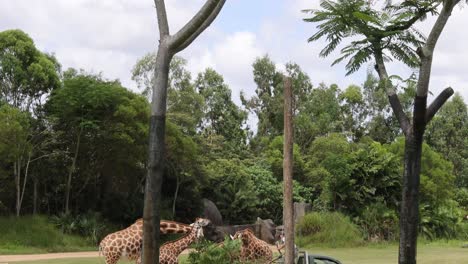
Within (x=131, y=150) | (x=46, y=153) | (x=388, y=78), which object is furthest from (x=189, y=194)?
(x=388, y=78)

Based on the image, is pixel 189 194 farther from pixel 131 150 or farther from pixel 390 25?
pixel 390 25

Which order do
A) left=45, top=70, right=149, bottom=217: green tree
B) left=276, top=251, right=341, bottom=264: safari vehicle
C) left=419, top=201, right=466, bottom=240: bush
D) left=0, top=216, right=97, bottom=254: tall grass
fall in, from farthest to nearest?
1. left=419, top=201, right=466, bottom=240: bush
2. left=45, top=70, right=149, bottom=217: green tree
3. left=0, top=216, right=97, bottom=254: tall grass
4. left=276, top=251, right=341, bottom=264: safari vehicle

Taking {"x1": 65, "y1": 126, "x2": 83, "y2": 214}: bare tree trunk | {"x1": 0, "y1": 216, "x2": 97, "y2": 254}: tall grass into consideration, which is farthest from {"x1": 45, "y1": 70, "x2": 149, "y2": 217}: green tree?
{"x1": 0, "y1": 216, "x2": 97, "y2": 254}: tall grass

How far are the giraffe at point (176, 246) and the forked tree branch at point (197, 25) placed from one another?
608 cm

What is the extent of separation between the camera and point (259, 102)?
156 ft

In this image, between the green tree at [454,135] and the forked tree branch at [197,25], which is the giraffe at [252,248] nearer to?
the forked tree branch at [197,25]

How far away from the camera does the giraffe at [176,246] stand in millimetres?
13578

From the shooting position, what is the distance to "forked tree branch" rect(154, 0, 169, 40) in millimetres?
9059

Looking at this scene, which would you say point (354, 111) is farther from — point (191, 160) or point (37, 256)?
point (37, 256)

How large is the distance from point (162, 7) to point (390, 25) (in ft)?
14.6

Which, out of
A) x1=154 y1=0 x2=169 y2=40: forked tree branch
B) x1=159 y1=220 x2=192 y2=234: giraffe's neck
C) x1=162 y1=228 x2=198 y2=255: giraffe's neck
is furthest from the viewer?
x1=159 y1=220 x2=192 y2=234: giraffe's neck

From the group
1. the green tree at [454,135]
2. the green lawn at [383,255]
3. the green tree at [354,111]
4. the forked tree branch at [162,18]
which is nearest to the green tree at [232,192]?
the green lawn at [383,255]

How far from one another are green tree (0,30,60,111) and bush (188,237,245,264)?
53.0 feet

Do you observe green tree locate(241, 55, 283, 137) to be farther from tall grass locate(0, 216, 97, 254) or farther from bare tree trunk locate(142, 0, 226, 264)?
bare tree trunk locate(142, 0, 226, 264)
